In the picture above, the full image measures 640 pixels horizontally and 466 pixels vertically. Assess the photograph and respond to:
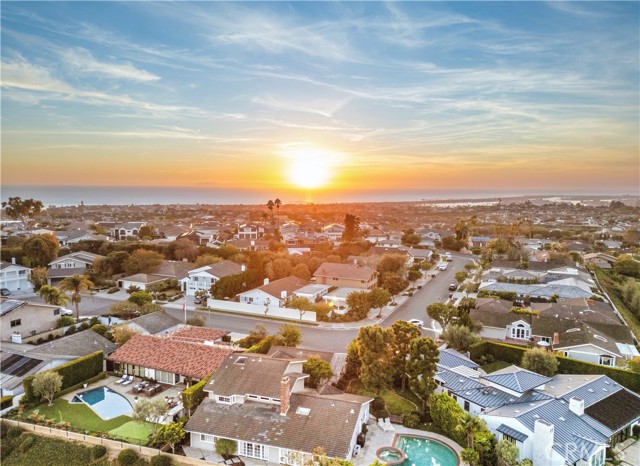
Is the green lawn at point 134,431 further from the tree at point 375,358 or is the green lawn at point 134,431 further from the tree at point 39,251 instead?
the tree at point 39,251

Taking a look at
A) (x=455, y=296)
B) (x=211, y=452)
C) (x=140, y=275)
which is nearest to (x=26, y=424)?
(x=211, y=452)

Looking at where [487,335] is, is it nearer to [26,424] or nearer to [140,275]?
[26,424]

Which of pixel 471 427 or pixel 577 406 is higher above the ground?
pixel 577 406

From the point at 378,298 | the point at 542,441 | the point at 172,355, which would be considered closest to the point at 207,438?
the point at 172,355

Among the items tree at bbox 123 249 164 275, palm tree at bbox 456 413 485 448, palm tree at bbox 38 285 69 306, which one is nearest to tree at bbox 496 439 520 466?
palm tree at bbox 456 413 485 448

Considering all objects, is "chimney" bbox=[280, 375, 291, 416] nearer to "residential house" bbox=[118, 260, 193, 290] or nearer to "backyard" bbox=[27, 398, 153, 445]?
"backyard" bbox=[27, 398, 153, 445]

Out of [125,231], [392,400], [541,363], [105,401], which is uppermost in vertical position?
[125,231]

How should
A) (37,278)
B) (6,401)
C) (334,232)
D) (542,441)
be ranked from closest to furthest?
(542,441) < (6,401) < (37,278) < (334,232)

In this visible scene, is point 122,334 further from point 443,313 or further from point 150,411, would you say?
point 443,313
